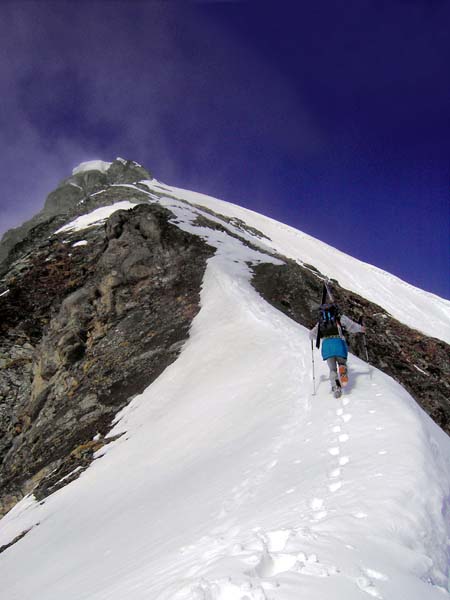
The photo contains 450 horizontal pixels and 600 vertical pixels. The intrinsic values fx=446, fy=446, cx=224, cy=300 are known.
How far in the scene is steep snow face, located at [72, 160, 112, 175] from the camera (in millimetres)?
77000

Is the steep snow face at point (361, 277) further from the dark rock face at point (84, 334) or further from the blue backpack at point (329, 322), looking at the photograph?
the blue backpack at point (329, 322)

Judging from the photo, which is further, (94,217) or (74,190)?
(74,190)

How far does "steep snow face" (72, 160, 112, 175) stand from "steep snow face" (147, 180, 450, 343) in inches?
1165

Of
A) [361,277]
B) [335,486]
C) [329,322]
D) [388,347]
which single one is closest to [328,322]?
[329,322]

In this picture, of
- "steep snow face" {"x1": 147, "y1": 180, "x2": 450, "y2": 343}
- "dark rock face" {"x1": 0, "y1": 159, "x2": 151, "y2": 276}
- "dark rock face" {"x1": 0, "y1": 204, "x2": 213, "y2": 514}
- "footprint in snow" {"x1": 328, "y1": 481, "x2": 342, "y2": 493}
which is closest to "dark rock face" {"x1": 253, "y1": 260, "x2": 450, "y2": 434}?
"dark rock face" {"x1": 0, "y1": 204, "x2": 213, "y2": 514}

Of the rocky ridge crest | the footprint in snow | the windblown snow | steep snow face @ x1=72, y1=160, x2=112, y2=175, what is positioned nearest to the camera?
the windblown snow

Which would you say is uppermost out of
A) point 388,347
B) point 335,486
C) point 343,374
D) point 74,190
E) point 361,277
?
point 74,190

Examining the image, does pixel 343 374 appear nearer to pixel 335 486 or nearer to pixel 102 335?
pixel 335 486

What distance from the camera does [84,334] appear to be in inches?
719

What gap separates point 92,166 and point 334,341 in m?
77.8

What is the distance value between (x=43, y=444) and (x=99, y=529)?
7.62 metres

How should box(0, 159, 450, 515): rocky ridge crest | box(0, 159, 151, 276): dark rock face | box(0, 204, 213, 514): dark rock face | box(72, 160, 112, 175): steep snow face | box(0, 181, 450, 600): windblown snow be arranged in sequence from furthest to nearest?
box(72, 160, 112, 175): steep snow face, box(0, 159, 151, 276): dark rock face, box(0, 159, 450, 515): rocky ridge crest, box(0, 204, 213, 514): dark rock face, box(0, 181, 450, 600): windblown snow

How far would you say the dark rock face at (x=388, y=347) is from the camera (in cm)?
1620

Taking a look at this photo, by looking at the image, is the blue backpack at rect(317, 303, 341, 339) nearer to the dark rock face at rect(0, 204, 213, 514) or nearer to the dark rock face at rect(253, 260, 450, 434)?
the dark rock face at rect(0, 204, 213, 514)
